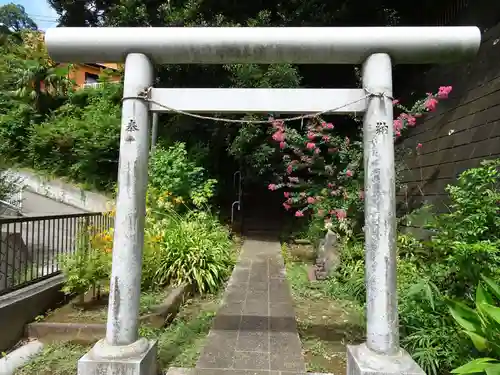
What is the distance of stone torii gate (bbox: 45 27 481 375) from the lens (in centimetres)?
253

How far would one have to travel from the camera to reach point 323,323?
13.6 ft

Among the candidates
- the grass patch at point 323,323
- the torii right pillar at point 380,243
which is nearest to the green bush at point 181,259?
the grass patch at point 323,323

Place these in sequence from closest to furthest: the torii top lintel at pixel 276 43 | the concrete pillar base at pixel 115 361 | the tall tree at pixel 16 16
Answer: the concrete pillar base at pixel 115 361 < the torii top lintel at pixel 276 43 < the tall tree at pixel 16 16

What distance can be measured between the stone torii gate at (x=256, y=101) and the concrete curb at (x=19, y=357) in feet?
4.20

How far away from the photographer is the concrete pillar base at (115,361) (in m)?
2.47

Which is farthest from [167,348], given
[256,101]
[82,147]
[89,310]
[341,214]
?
[82,147]

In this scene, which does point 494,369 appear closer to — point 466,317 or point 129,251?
point 466,317

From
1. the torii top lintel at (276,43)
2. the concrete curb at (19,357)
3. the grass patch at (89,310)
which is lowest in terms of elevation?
the concrete curb at (19,357)

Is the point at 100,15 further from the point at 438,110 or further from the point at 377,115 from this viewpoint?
the point at 377,115

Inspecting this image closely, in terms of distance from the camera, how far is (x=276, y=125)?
665 centimetres

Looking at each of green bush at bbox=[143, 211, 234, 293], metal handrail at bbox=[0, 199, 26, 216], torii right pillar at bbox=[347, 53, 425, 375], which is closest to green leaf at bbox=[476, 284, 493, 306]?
torii right pillar at bbox=[347, 53, 425, 375]

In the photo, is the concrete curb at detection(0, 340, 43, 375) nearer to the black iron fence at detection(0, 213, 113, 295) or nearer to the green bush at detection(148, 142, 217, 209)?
the black iron fence at detection(0, 213, 113, 295)

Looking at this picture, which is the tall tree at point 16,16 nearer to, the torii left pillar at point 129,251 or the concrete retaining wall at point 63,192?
the concrete retaining wall at point 63,192

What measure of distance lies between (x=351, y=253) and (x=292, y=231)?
421 centimetres
